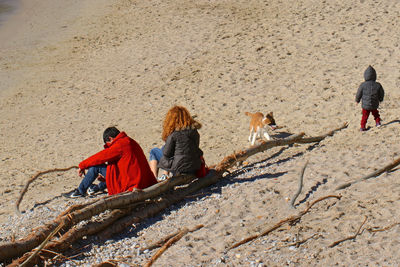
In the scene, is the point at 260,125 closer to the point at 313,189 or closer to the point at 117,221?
the point at 313,189

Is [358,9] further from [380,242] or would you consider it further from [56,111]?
[380,242]

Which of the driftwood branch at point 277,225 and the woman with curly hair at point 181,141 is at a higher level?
the woman with curly hair at point 181,141

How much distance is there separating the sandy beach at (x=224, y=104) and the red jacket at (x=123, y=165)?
0.67 metres

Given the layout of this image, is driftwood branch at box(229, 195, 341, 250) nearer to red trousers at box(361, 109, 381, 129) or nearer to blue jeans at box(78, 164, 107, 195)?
blue jeans at box(78, 164, 107, 195)

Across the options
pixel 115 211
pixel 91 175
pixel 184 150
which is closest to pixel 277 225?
pixel 115 211

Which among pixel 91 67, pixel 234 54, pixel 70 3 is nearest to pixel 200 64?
pixel 234 54

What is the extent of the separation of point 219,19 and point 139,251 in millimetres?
14715

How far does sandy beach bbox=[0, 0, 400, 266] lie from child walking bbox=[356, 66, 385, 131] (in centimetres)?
26

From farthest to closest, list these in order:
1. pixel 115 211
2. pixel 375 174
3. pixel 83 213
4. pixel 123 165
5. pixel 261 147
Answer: pixel 261 147, pixel 123 165, pixel 375 174, pixel 115 211, pixel 83 213

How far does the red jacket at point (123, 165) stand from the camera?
716cm

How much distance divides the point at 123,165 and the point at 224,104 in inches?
264

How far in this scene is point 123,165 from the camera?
7.25 meters

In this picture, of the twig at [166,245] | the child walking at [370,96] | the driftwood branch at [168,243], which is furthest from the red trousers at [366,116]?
the twig at [166,245]

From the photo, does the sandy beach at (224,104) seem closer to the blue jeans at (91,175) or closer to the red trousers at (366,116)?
the red trousers at (366,116)
